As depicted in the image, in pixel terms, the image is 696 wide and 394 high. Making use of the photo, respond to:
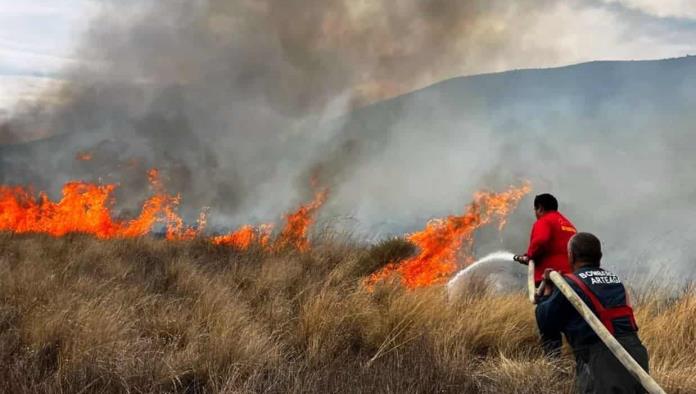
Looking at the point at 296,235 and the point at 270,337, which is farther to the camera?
the point at 296,235

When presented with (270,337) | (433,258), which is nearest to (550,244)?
(270,337)

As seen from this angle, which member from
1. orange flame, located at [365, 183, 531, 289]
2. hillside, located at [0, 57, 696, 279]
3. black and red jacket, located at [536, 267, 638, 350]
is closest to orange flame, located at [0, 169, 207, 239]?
hillside, located at [0, 57, 696, 279]

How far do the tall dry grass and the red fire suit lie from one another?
0.62m

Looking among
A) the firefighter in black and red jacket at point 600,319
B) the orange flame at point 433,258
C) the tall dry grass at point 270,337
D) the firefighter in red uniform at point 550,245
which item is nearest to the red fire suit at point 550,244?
the firefighter in red uniform at point 550,245

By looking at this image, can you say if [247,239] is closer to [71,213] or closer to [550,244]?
[550,244]

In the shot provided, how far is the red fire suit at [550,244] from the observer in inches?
187

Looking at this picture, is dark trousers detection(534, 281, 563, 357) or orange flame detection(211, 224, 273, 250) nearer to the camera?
dark trousers detection(534, 281, 563, 357)

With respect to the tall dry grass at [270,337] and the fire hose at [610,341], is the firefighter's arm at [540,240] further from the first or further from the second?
the fire hose at [610,341]

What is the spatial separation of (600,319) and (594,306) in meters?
0.07

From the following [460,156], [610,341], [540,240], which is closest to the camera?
[610,341]

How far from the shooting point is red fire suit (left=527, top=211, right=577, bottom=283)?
4738 millimetres

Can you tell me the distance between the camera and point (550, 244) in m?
4.80

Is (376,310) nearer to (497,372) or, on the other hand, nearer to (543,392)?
(497,372)

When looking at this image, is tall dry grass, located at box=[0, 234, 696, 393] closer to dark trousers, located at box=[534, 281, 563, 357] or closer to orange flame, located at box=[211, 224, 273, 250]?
dark trousers, located at box=[534, 281, 563, 357]
